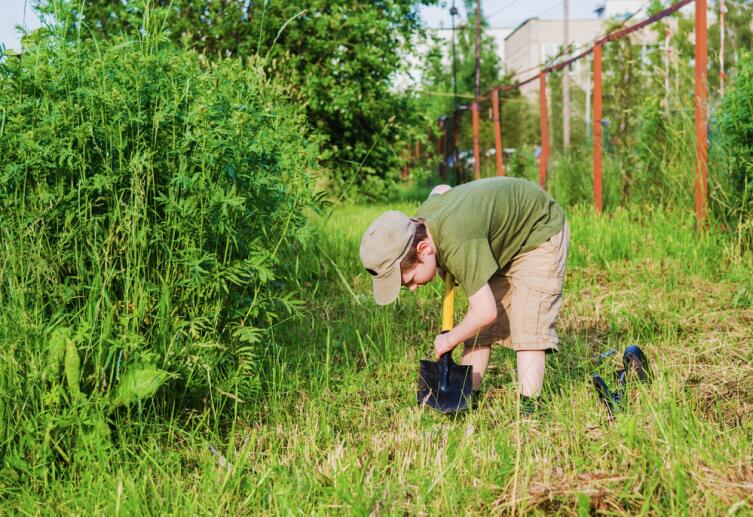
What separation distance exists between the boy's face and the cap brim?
0.10m

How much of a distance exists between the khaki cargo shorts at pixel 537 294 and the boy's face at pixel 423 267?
52 centimetres

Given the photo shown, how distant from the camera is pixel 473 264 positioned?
3232 mm

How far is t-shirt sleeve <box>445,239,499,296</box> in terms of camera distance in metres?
3.22

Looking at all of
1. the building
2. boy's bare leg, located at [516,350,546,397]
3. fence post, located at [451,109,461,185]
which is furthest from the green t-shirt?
the building

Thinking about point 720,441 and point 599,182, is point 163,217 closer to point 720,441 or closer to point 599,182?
point 720,441

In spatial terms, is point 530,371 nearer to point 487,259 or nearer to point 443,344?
point 443,344

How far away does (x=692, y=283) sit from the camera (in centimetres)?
571

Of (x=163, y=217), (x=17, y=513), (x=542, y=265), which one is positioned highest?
(x=163, y=217)

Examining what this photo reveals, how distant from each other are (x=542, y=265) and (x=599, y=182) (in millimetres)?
5036

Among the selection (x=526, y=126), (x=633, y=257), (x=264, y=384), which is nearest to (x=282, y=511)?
(x=264, y=384)

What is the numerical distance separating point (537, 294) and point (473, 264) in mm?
577

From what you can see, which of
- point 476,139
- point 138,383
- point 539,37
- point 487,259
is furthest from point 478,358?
point 539,37

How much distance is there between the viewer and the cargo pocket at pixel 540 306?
364 cm

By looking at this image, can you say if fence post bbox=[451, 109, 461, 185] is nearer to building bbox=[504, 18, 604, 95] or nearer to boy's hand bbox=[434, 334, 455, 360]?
boy's hand bbox=[434, 334, 455, 360]
